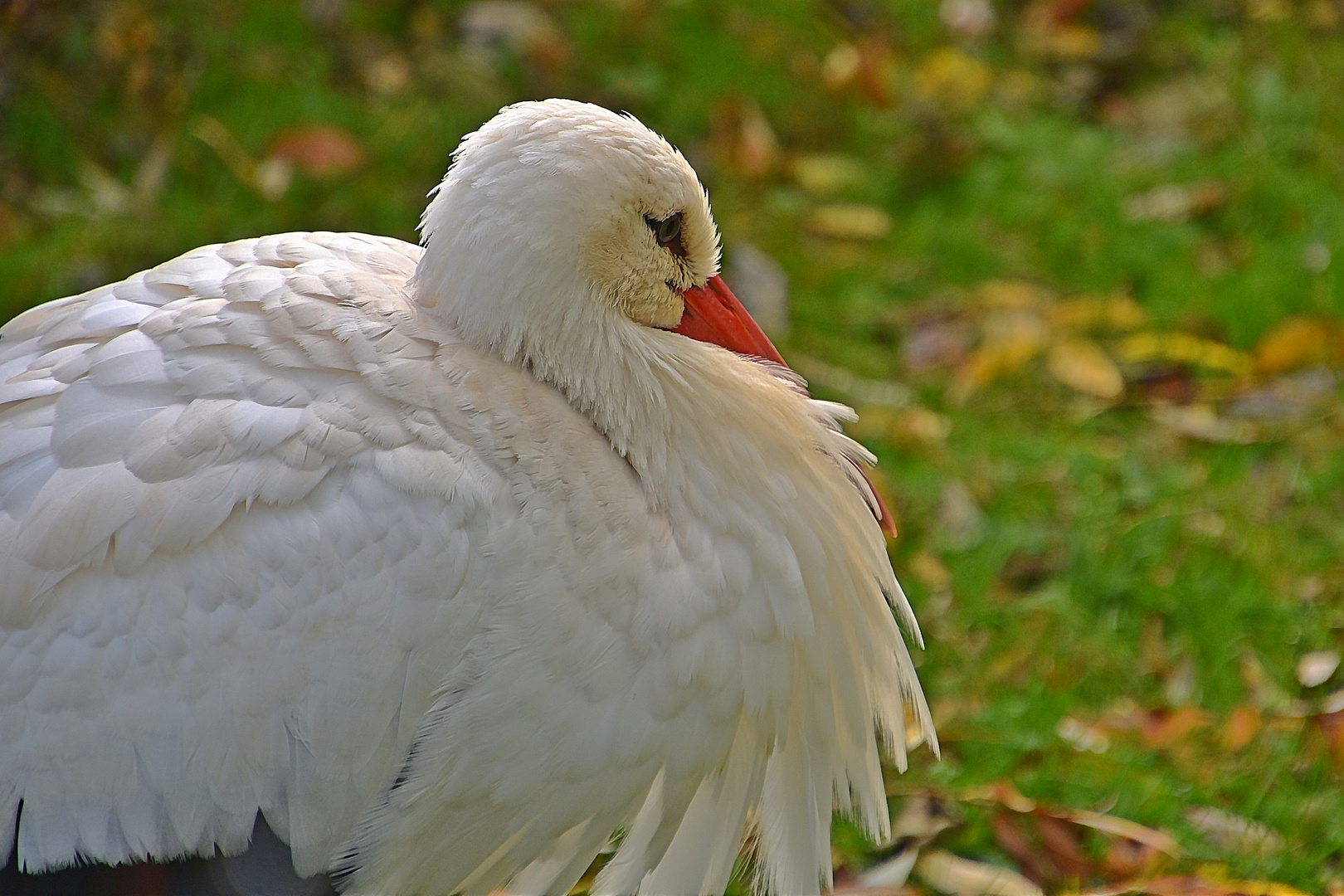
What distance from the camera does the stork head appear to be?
2.19 metres

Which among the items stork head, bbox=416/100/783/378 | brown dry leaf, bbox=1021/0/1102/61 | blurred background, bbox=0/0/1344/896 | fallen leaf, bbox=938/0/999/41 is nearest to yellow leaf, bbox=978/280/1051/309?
blurred background, bbox=0/0/1344/896

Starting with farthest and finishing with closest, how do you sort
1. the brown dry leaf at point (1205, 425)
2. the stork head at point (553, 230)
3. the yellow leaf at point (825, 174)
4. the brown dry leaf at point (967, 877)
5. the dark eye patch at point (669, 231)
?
the yellow leaf at point (825, 174)
the brown dry leaf at point (1205, 425)
the brown dry leaf at point (967, 877)
the dark eye patch at point (669, 231)
the stork head at point (553, 230)

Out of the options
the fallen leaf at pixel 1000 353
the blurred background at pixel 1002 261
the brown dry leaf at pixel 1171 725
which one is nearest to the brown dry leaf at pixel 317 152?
the blurred background at pixel 1002 261

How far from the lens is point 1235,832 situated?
9.23ft

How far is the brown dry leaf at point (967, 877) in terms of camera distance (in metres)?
2.71

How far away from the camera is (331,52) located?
16.7 ft

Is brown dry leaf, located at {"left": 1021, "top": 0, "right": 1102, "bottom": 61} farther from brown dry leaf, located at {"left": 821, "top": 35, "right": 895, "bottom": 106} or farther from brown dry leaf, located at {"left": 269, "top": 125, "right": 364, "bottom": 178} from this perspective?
brown dry leaf, located at {"left": 269, "top": 125, "right": 364, "bottom": 178}

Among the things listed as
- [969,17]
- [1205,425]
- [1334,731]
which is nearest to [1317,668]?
[1334,731]

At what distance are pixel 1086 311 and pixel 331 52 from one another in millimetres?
2716

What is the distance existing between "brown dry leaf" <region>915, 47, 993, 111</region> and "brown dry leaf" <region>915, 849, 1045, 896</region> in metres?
3.16

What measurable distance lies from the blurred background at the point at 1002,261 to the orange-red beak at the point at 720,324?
36.5 inches

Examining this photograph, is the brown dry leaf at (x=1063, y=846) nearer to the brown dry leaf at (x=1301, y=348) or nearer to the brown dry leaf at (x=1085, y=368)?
the brown dry leaf at (x=1085, y=368)

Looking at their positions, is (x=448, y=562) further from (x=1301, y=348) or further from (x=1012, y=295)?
(x=1301, y=348)

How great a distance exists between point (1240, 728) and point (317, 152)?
125 inches
